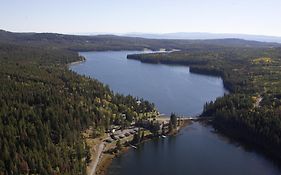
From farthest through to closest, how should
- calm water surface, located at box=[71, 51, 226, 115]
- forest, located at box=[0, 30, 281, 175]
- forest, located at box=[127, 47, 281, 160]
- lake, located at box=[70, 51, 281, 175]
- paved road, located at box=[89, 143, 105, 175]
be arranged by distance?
1. calm water surface, located at box=[71, 51, 226, 115]
2. forest, located at box=[127, 47, 281, 160]
3. lake, located at box=[70, 51, 281, 175]
4. paved road, located at box=[89, 143, 105, 175]
5. forest, located at box=[0, 30, 281, 175]

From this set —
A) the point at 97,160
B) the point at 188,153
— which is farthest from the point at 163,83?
the point at 97,160

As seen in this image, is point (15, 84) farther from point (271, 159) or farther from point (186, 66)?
point (186, 66)

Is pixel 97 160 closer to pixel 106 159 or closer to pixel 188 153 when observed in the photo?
pixel 106 159

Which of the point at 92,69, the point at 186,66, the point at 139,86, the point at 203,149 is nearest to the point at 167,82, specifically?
the point at 139,86

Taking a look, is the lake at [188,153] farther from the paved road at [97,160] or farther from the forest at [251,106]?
the forest at [251,106]

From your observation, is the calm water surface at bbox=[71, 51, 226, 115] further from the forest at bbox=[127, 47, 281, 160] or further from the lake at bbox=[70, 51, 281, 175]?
the forest at bbox=[127, 47, 281, 160]

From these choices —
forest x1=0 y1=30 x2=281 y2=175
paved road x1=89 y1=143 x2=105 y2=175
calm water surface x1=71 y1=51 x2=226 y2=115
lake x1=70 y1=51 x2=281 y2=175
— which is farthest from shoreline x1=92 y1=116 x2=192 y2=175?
calm water surface x1=71 y1=51 x2=226 y2=115

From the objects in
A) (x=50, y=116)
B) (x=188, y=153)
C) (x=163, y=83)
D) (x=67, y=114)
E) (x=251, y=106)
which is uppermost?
(x=50, y=116)

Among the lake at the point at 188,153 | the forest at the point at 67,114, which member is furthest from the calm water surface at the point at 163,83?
the forest at the point at 67,114

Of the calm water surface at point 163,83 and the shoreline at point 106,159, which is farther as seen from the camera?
the calm water surface at point 163,83

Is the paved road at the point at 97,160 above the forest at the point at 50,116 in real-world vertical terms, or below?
below

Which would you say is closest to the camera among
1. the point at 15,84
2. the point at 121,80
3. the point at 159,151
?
the point at 159,151
